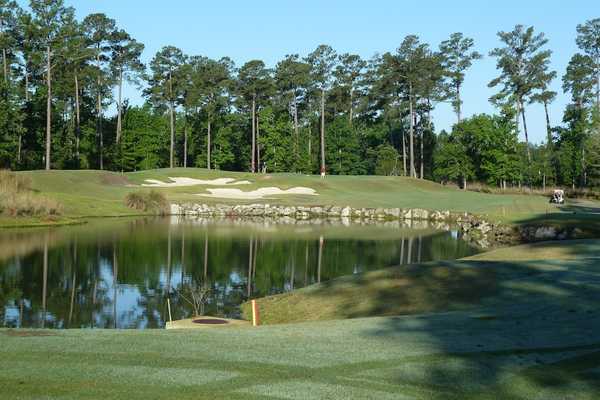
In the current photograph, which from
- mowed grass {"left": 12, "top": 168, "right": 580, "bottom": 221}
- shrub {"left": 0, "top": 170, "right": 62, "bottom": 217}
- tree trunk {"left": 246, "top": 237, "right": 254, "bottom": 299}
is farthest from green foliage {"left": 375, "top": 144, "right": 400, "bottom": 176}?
tree trunk {"left": 246, "top": 237, "right": 254, "bottom": 299}

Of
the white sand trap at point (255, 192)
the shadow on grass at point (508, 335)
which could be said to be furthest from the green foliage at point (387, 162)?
the shadow on grass at point (508, 335)

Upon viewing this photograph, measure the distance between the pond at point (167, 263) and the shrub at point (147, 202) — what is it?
6.71 m

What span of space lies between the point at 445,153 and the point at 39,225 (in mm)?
47197

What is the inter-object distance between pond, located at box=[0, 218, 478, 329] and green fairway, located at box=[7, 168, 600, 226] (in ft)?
18.4

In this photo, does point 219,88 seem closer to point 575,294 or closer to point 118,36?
point 118,36

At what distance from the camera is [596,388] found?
6.63m

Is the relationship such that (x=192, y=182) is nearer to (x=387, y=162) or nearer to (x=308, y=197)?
(x=308, y=197)

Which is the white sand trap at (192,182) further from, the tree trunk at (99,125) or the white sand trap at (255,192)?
the tree trunk at (99,125)

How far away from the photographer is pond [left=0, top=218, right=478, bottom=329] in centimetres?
1658

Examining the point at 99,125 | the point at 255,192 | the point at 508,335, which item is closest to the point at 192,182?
the point at 255,192

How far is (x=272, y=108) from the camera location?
289 ft

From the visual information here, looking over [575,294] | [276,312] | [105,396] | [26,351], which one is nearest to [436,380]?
[105,396]

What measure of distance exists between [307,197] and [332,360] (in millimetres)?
47627

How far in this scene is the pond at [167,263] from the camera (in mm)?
16578
